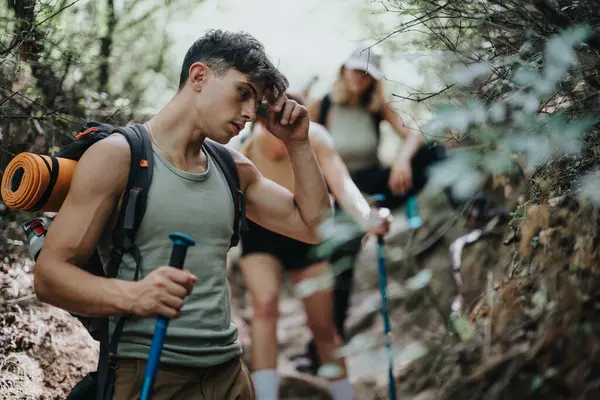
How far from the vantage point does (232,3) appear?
7227 mm

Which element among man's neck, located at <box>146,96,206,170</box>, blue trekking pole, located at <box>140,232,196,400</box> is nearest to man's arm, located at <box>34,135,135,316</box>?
blue trekking pole, located at <box>140,232,196,400</box>

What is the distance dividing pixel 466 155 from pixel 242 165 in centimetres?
99

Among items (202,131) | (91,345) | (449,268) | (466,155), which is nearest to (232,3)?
(449,268)

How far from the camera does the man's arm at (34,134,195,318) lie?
2.10m

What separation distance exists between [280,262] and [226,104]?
244cm

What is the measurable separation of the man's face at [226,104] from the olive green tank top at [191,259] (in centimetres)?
18

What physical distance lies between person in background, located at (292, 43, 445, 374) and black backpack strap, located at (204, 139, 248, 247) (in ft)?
11.0

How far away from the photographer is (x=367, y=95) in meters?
6.19

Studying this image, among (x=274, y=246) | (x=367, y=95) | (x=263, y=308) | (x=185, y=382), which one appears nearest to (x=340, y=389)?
(x=263, y=308)

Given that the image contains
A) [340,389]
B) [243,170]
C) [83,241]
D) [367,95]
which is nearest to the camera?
[83,241]

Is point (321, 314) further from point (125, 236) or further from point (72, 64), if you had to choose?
point (125, 236)

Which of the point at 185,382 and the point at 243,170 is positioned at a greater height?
the point at 243,170

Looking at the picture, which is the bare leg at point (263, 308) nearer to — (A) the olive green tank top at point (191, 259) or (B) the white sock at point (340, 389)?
(B) the white sock at point (340, 389)

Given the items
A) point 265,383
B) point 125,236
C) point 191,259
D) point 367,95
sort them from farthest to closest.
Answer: point 367,95 < point 265,383 < point 191,259 < point 125,236
